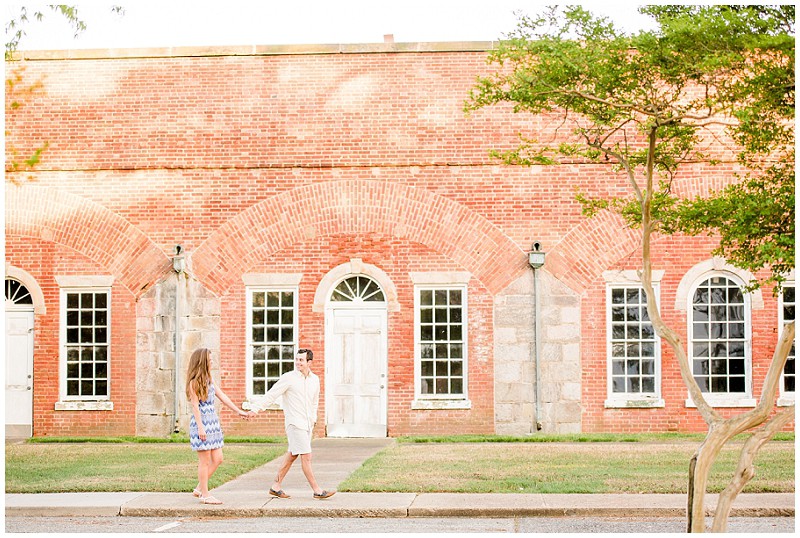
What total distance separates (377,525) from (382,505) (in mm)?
636

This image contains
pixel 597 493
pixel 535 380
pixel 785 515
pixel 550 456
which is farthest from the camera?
pixel 535 380

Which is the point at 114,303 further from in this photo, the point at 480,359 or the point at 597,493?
the point at 597,493

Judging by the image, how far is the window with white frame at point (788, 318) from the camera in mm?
18594

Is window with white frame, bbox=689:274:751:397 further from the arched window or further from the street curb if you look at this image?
the arched window

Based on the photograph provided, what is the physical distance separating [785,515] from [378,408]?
9.31 m

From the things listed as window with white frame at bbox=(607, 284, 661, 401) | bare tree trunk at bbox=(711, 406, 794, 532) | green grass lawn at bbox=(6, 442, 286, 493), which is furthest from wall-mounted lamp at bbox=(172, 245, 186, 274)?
bare tree trunk at bbox=(711, 406, 794, 532)

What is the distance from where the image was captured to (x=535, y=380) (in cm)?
1852

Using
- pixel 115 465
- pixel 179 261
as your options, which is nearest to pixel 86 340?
pixel 179 261

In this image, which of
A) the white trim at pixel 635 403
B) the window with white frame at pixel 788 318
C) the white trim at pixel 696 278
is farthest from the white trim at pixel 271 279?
the window with white frame at pixel 788 318

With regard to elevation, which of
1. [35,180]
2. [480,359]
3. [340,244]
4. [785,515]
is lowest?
[785,515]

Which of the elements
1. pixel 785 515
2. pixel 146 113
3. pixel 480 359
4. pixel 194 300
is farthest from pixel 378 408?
pixel 785 515

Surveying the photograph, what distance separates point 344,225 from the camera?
18969 mm

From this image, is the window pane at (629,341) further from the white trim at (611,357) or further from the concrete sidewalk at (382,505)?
the concrete sidewalk at (382,505)

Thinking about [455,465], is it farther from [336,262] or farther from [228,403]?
[336,262]
